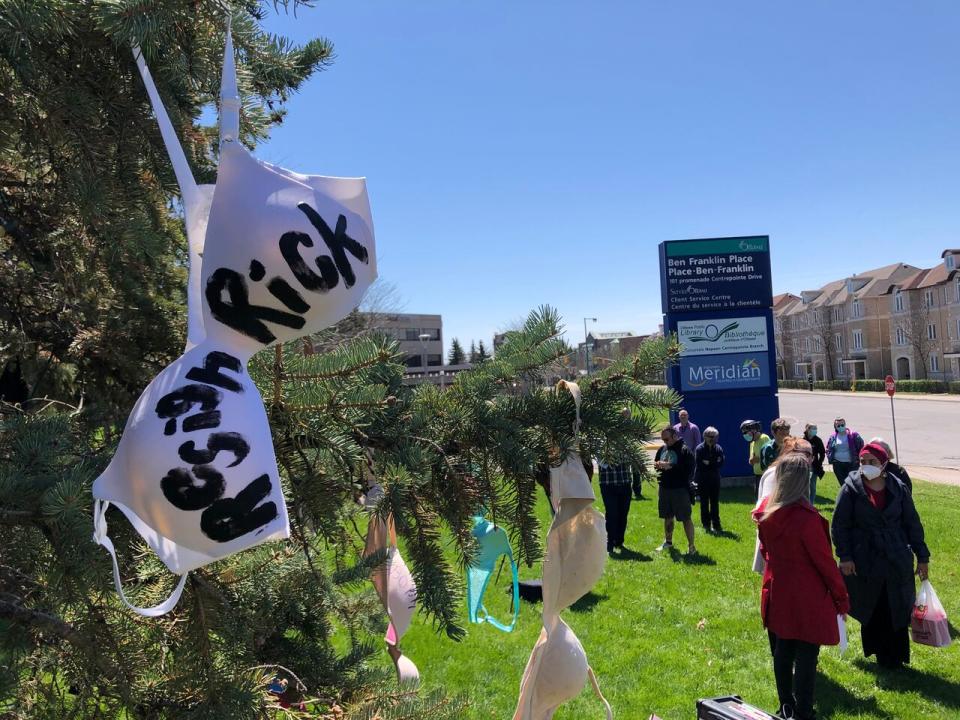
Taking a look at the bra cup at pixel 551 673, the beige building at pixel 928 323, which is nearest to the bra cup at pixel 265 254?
the bra cup at pixel 551 673

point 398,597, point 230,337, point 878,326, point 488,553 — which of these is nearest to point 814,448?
point 488,553

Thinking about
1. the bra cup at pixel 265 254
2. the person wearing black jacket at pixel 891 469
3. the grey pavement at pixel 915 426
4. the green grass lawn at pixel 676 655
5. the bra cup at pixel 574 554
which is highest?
the bra cup at pixel 265 254

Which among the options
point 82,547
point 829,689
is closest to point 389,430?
point 82,547

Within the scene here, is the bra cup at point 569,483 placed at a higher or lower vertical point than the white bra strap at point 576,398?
lower

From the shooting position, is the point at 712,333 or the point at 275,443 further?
the point at 712,333

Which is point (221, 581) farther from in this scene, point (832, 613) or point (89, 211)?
point (832, 613)

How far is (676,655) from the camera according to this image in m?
5.37

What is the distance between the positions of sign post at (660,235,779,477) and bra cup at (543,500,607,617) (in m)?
10.8

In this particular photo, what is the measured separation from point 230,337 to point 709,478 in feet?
29.0

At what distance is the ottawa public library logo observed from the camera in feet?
40.2

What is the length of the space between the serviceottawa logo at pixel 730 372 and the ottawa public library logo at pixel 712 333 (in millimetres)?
507

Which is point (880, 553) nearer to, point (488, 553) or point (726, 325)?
point (488, 553)

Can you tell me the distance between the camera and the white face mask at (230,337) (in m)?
1.03

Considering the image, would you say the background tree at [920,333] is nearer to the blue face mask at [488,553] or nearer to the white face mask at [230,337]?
the blue face mask at [488,553]
